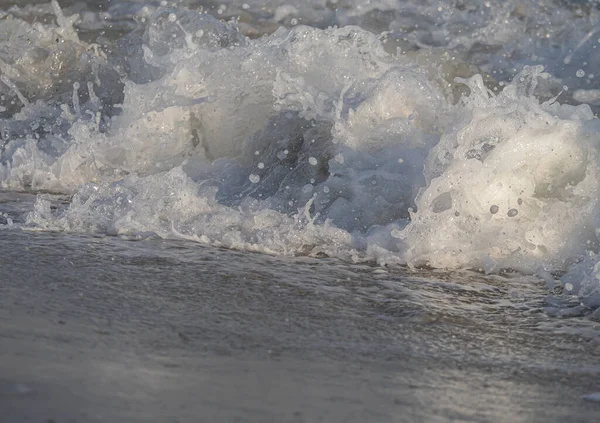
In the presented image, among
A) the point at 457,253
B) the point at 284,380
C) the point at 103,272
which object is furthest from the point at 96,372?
the point at 457,253

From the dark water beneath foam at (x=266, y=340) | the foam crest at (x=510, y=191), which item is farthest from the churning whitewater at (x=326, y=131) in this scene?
the dark water beneath foam at (x=266, y=340)

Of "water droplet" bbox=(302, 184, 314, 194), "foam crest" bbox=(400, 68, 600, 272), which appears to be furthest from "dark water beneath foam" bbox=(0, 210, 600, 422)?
"water droplet" bbox=(302, 184, 314, 194)

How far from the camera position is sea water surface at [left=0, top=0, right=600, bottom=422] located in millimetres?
2459

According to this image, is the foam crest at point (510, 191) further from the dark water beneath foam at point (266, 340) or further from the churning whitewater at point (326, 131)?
the dark water beneath foam at point (266, 340)

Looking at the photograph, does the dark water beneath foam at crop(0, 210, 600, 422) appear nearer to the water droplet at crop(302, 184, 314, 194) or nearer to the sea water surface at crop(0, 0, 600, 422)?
the sea water surface at crop(0, 0, 600, 422)

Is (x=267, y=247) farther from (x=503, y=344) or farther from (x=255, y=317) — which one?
(x=503, y=344)

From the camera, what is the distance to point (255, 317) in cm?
310

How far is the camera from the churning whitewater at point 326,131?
4309 mm

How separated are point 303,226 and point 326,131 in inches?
48.4

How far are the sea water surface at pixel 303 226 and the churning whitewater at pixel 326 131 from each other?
0.01 metres

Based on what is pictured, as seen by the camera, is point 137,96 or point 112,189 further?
point 137,96

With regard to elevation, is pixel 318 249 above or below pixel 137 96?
below

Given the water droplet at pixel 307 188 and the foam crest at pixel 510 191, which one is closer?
the foam crest at pixel 510 191

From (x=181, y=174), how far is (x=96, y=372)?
2.38 metres
